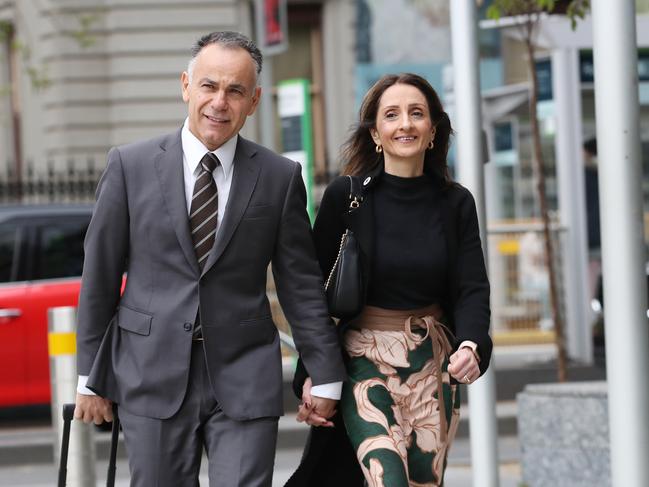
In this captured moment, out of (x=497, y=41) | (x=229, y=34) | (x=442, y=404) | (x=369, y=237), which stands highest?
(x=497, y=41)

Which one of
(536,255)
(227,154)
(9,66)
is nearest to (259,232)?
(227,154)

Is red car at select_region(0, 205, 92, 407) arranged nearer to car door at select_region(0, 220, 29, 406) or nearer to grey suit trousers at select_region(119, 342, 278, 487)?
car door at select_region(0, 220, 29, 406)

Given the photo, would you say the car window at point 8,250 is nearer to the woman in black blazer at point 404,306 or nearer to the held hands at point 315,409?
the woman in black blazer at point 404,306

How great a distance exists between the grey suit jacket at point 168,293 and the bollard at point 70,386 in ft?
6.69

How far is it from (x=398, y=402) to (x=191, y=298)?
0.75 meters

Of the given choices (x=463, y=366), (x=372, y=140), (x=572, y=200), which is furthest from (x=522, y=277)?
(x=463, y=366)

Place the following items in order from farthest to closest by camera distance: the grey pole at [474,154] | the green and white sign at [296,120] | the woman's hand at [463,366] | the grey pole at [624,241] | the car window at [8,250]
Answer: the green and white sign at [296,120] → the car window at [8,250] → the grey pole at [474,154] → the grey pole at [624,241] → the woman's hand at [463,366]

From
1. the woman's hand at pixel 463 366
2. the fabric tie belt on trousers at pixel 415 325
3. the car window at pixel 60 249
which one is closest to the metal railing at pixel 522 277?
the car window at pixel 60 249

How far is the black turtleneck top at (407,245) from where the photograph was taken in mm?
4488

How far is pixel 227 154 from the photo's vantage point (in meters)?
4.26

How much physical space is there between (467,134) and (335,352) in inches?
79.0

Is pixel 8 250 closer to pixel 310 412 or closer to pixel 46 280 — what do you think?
pixel 46 280

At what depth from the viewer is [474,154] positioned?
6.05 metres

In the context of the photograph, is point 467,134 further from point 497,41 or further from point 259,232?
point 497,41
